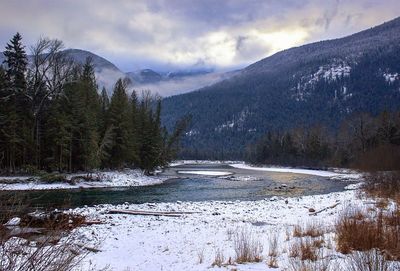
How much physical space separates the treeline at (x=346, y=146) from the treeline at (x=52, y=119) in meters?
36.0

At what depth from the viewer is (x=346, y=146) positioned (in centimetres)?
10975

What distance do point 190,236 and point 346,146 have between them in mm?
101849

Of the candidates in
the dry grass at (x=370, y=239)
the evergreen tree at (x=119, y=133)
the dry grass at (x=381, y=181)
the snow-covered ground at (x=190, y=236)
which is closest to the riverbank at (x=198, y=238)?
the snow-covered ground at (x=190, y=236)

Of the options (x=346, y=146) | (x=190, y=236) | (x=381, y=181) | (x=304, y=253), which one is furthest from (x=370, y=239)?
(x=346, y=146)

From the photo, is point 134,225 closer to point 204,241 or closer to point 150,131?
point 204,241

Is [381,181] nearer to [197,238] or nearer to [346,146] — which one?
[197,238]

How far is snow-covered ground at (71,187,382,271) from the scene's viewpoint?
1153 centimetres

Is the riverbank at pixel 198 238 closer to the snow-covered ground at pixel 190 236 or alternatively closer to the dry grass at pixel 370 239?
the snow-covered ground at pixel 190 236

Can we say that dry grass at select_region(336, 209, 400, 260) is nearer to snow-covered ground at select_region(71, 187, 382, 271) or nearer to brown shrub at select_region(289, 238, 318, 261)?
snow-covered ground at select_region(71, 187, 382, 271)

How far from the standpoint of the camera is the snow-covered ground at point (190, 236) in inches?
454

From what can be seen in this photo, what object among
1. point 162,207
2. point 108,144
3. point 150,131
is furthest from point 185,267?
point 150,131

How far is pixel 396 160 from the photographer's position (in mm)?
48094

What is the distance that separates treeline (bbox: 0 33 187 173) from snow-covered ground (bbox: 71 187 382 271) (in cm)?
3042

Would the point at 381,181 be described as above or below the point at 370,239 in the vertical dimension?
below
